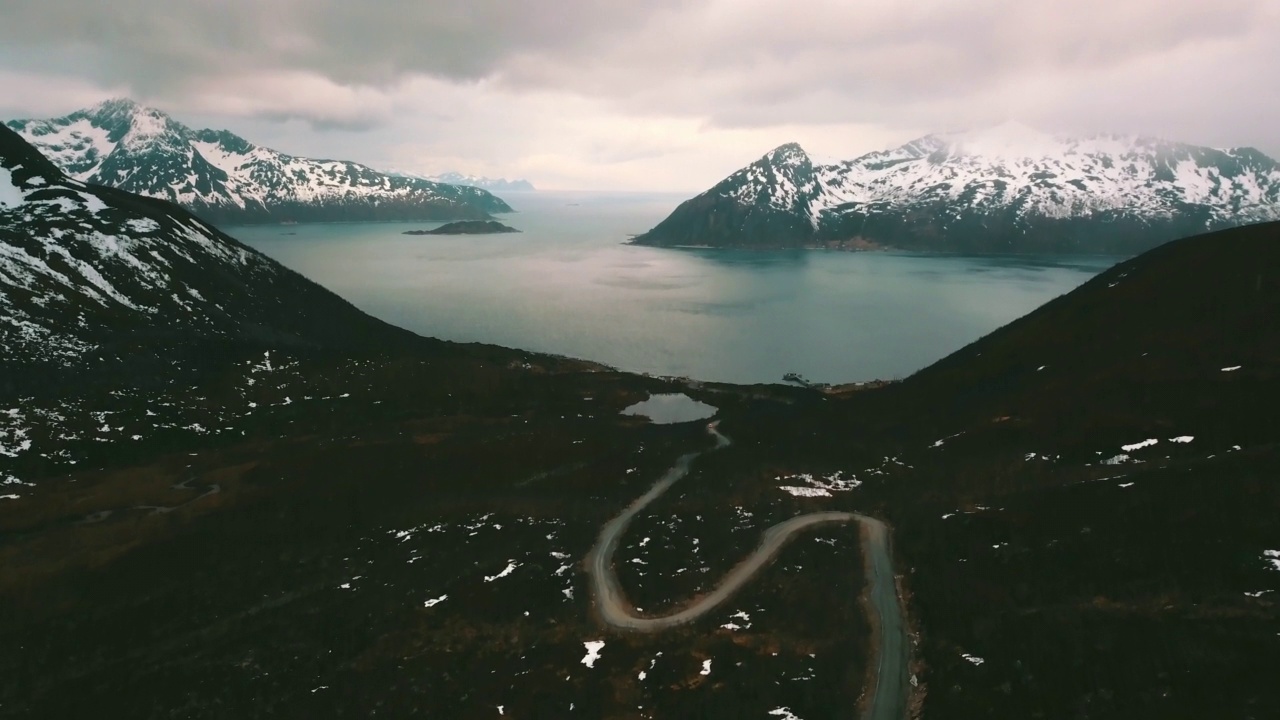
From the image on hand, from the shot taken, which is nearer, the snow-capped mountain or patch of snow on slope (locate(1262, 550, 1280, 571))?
patch of snow on slope (locate(1262, 550, 1280, 571))

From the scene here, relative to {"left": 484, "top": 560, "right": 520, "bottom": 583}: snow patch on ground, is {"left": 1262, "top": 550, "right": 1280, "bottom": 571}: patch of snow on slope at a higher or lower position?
higher

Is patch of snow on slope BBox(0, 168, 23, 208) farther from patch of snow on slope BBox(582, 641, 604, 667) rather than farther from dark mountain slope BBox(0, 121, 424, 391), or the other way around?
patch of snow on slope BBox(582, 641, 604, 667)

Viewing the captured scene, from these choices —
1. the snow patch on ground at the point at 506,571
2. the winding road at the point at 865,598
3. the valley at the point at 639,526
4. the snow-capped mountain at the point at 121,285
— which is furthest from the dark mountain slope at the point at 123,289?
the winding road at the point at 865,598

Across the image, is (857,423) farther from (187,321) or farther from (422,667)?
(187,321)

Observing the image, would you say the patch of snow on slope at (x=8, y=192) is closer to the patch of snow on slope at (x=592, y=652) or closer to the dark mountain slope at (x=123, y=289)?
the dark mountain slope at (x=123, y=289)

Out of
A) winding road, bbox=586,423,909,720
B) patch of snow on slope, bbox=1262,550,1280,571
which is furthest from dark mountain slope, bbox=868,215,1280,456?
winding road, bbox=586,423,909,720

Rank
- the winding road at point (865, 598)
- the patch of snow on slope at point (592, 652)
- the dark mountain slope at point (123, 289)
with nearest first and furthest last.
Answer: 1. the winding road at point (865, 598)
2. the patch of snow on slope at point (592, 652)
3. the dark mountain slope at point (123, 289)
